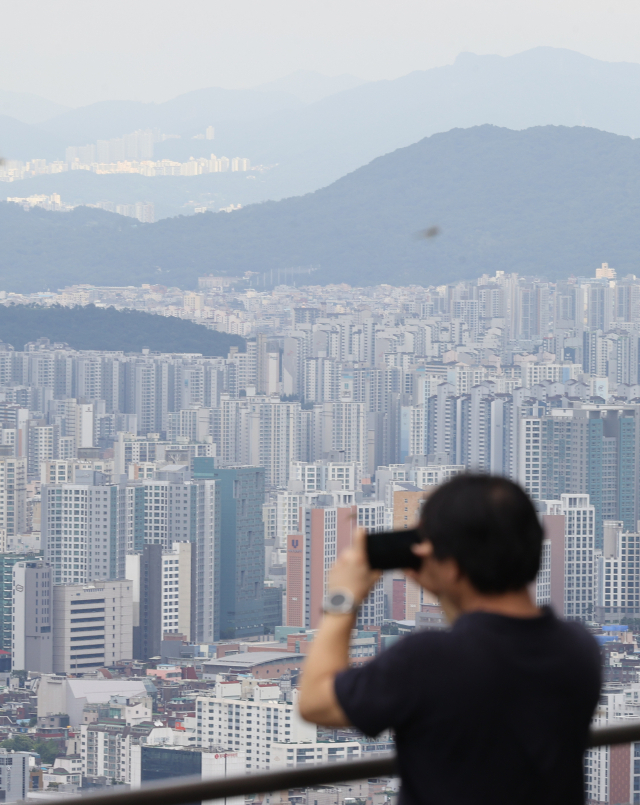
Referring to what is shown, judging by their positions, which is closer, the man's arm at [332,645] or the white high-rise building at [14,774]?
the man's arm at [332,645]

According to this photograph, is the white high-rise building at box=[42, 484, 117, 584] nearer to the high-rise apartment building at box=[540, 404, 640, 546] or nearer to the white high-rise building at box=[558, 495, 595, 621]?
the white high-rise building at box=[558, 495, 595, 621]

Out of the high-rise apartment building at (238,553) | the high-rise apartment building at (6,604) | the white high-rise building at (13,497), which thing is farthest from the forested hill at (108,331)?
the high-rise apartment building at (6,604)

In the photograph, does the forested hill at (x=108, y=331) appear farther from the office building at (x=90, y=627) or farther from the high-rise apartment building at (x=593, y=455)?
the office building at (x=90, y=627)

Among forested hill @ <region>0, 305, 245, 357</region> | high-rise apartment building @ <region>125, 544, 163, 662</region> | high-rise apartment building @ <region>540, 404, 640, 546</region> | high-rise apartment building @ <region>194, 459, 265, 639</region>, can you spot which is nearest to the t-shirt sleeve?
high-rise apartment building @ <region>125, 544, 163, 662</region>

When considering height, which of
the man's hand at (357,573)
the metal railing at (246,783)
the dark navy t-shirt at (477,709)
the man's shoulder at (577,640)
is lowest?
the metal railing at (246,783)

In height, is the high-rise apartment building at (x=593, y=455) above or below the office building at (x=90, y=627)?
above

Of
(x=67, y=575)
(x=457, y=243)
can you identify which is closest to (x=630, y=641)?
(x=67, y=575)
